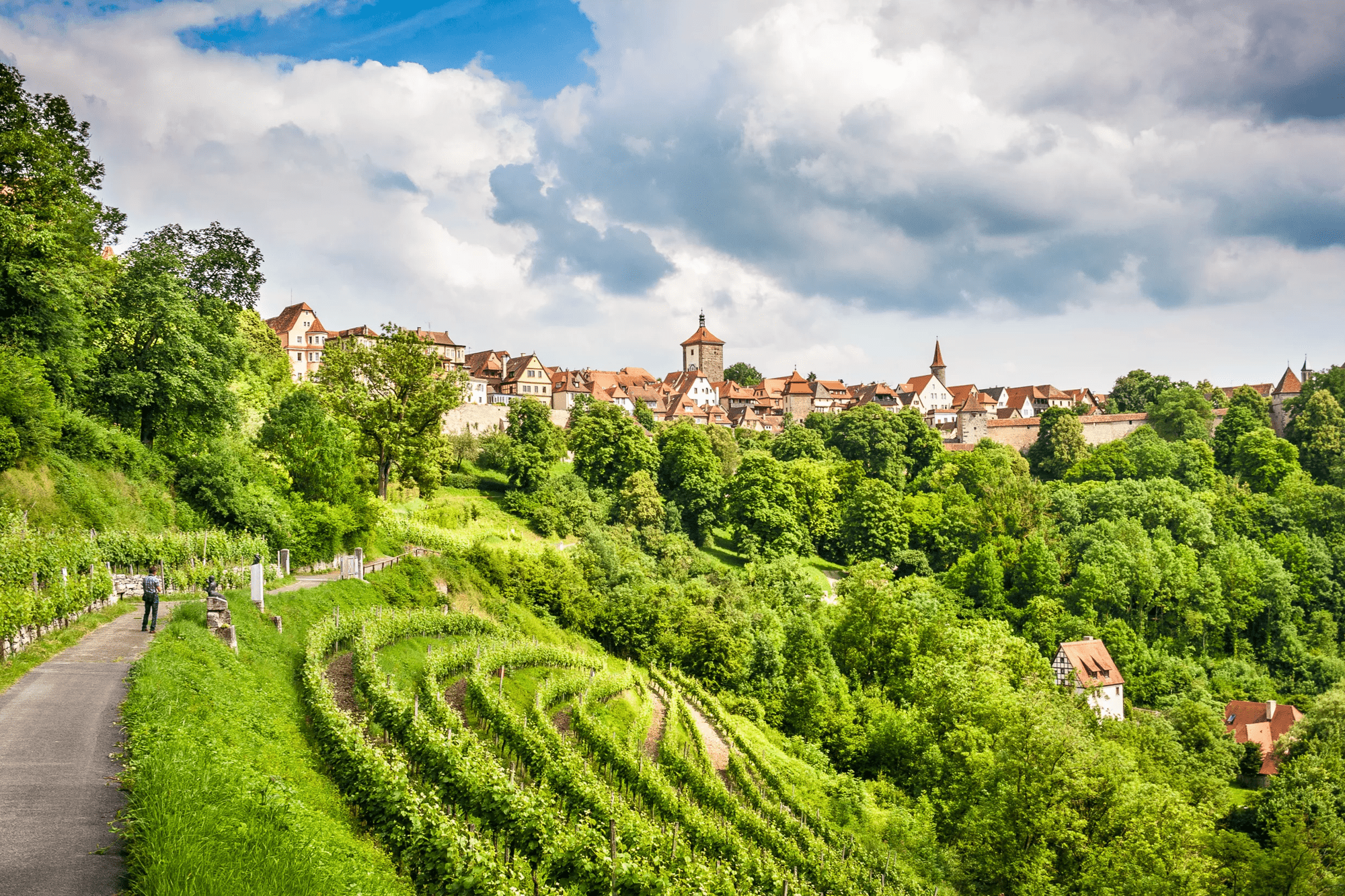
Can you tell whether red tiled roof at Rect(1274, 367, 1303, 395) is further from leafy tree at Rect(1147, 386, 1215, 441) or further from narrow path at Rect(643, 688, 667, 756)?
narrow path at Rect(643, 688, 667, 756)

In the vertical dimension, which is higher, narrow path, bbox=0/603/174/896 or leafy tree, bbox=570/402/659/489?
leafy tree, bbox=570/402/659/489

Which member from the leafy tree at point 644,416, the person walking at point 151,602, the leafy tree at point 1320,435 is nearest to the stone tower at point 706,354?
the leafy tree at point 644,416

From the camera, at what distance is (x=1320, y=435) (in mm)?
92938

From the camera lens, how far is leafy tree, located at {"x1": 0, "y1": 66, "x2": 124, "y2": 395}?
2656 centimetres

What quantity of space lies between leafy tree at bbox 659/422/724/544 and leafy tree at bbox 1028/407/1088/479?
46493mm

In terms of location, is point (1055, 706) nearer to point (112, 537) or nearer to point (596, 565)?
point (596, 565)

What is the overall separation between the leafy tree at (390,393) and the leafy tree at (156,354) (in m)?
8.31

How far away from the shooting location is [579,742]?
76.2ft

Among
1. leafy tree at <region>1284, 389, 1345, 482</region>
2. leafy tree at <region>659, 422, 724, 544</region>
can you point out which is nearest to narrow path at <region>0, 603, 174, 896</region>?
leafy tree at <region>659, 422, 724, 544</region>

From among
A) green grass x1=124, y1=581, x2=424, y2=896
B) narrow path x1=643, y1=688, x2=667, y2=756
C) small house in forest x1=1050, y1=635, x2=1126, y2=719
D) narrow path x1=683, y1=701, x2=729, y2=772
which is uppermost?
green grass x1=124, y1=581, x2=424, y2=896

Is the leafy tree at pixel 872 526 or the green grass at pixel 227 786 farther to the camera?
the leafy tree at pixel 872 526

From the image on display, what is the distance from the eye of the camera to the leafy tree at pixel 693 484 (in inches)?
2638

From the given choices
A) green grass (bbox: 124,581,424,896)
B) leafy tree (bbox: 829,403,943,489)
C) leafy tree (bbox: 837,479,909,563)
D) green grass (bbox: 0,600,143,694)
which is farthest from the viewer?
leafy tree (bbox: 829,403,943,489)

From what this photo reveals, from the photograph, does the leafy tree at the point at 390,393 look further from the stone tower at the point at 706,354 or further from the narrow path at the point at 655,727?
the stone tower at the point at 706,354
